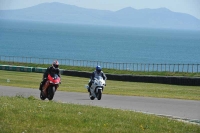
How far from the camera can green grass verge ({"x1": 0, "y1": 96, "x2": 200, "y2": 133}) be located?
11.3m

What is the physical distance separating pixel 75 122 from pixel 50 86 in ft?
29.2

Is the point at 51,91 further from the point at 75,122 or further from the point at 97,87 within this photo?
the point at 75,122

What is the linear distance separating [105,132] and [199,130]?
221 cm

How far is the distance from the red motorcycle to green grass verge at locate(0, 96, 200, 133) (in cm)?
674

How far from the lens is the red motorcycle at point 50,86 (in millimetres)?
20625

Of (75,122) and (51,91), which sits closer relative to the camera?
(75,122)

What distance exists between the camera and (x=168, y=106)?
64.7 feet

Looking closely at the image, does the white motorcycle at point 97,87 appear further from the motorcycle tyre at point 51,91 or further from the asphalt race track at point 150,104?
the motorcycle tyre at point 51,91

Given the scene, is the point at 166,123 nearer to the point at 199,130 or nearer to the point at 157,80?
the point at 199,130

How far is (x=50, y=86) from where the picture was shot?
68.4ft

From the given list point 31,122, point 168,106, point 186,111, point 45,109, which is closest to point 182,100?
point 168,106

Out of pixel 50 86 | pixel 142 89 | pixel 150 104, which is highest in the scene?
pixel 50 86

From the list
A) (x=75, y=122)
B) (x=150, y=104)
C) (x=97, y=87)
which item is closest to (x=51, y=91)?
(x=97, y=87)

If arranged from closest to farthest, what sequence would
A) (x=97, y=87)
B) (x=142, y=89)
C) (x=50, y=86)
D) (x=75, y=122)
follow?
(x=75, y=122) < (x=50, y=86) < (x=97, y=87) < (x=142, y=89)
